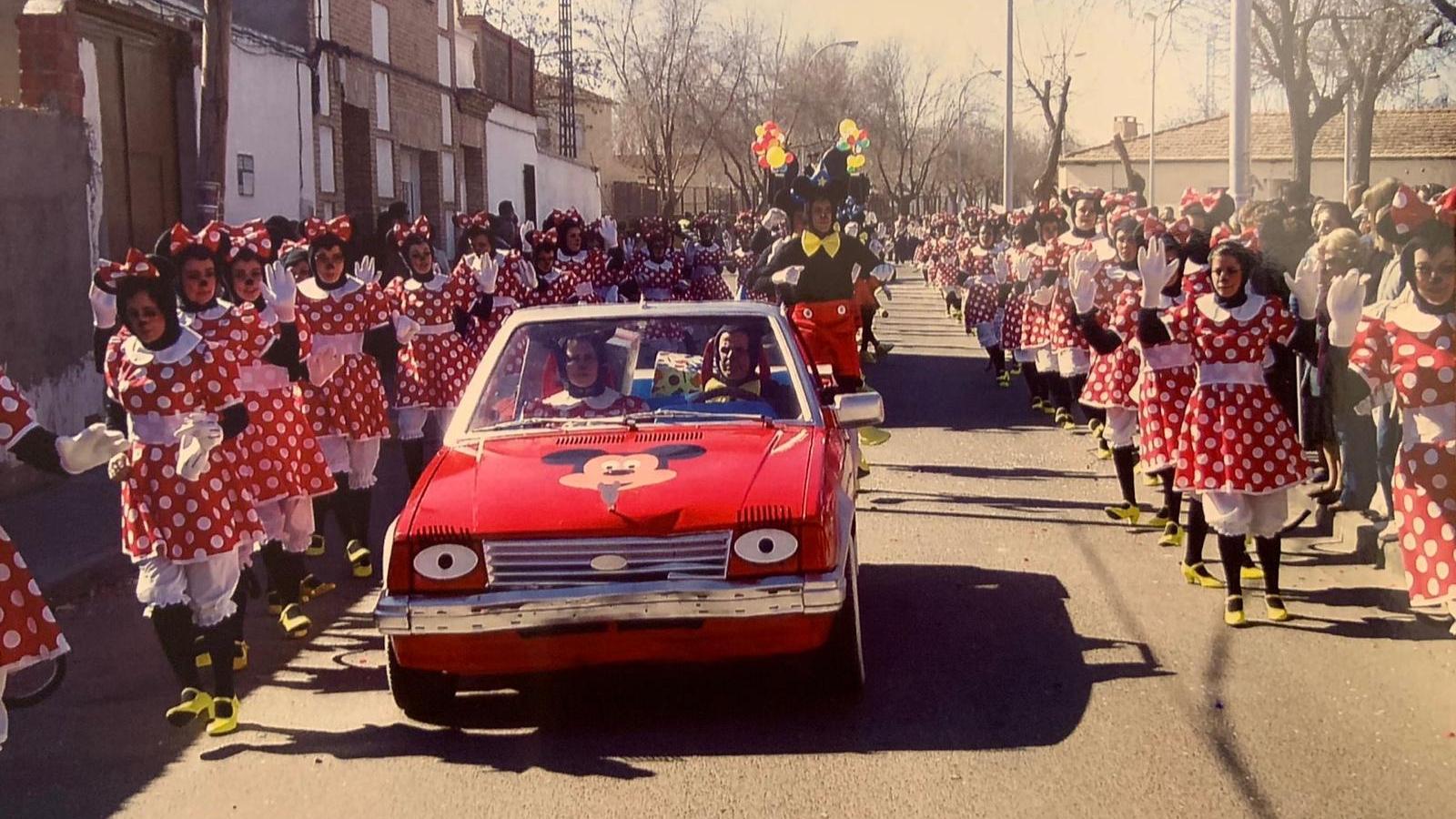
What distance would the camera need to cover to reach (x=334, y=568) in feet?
31.0

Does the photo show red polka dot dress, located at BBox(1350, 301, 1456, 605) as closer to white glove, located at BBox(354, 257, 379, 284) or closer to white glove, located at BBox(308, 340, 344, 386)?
white glove, located at BBox(308, 340, 344, 386)

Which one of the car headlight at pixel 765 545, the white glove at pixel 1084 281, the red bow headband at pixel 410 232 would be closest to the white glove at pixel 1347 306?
the white glove at pixel 1084 281

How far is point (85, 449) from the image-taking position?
5.18 metres

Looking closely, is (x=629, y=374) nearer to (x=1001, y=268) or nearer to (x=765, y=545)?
(x=765, y=545)

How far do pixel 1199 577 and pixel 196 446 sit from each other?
4959 millimetres

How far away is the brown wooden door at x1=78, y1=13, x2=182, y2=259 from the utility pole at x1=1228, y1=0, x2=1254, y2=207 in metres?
9.57

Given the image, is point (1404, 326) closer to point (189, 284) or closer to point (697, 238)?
point (189, 284)

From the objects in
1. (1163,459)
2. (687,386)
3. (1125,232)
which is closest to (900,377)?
(1125,232)

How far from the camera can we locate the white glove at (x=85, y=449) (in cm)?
516

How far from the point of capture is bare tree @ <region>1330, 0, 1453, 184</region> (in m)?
32.8

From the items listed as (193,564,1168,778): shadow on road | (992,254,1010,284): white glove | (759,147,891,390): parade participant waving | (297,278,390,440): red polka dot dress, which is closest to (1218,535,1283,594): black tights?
(193,564,1168,778): shadow on road

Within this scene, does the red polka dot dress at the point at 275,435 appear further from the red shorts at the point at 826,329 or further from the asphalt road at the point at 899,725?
the red shorts at the point at 826,329

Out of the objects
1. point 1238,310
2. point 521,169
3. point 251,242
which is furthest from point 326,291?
point 521,169

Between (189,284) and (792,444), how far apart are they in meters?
2.57
